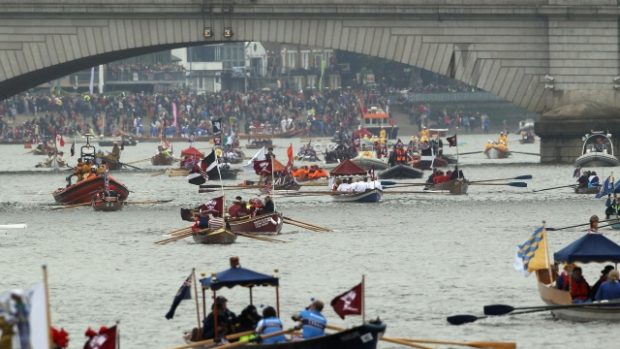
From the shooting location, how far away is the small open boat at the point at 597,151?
3536 inches

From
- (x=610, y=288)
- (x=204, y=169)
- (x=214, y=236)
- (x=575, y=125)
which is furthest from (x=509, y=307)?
(x=575, y=125)

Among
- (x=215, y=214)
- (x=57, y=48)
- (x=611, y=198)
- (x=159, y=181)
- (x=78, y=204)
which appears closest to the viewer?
(x=215, y=214)

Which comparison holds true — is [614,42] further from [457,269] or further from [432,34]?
[457,269]

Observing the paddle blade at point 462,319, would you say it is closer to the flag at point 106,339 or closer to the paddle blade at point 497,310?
the paddle blade at point 497,310

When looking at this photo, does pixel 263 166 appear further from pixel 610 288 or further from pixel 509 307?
pixel 610 288

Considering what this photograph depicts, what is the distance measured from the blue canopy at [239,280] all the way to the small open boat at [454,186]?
1693 inches

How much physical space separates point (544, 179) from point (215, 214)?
29735 millimetres

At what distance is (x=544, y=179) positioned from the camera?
91312 mm

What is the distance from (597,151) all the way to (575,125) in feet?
5.40

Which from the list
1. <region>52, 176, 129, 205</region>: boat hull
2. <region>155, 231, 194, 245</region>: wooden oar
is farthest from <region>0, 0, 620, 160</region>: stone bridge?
<region>155, 231, 194, 245</region>: wooden oar

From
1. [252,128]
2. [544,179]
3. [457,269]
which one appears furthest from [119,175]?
[252,128]

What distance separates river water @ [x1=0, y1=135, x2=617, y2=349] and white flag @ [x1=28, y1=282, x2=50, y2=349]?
1344cm

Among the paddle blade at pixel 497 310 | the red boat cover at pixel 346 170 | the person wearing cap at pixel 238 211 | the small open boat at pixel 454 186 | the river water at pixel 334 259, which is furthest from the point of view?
the small open boat at pixel 454 186

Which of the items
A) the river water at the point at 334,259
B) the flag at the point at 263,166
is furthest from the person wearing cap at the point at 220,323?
the flag at the point at 263,166
